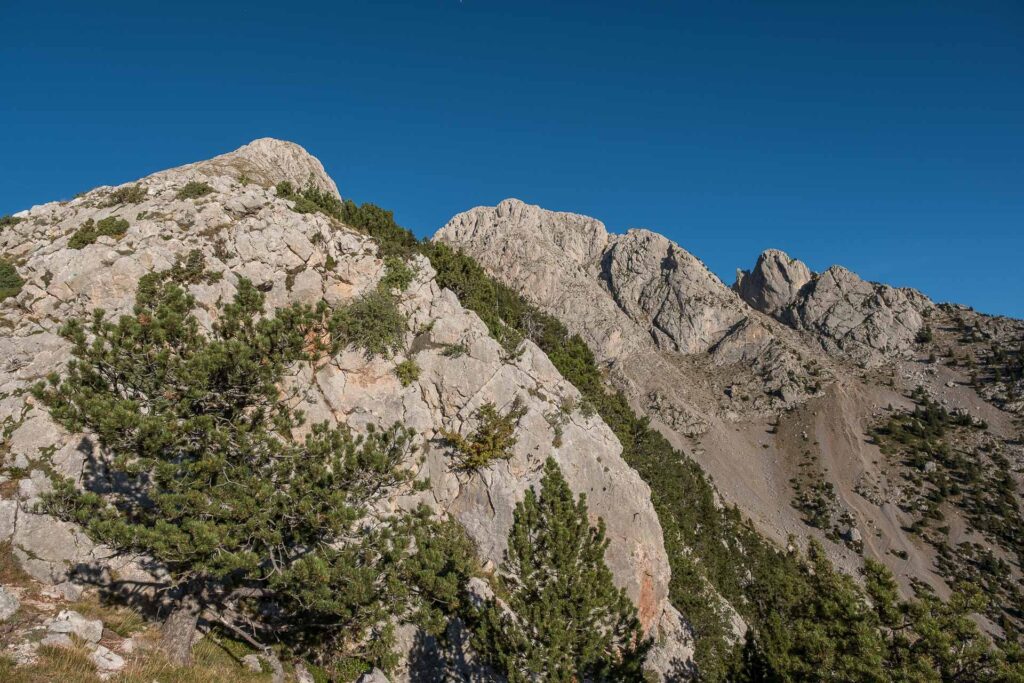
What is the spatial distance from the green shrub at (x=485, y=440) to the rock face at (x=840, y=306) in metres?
134

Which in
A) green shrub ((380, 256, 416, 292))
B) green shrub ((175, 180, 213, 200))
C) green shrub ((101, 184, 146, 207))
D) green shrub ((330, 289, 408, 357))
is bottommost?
green shrub ((330, 289, 408, 357))

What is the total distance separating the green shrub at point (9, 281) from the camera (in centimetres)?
2039

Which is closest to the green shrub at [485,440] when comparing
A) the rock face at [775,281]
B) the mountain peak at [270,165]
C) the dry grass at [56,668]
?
the dry grass at [56,668]

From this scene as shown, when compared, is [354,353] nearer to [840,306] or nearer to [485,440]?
[485,440]

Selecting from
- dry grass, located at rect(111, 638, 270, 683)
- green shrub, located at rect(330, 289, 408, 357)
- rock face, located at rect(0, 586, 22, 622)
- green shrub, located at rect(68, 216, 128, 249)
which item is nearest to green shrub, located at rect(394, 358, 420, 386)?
green shrub, located at rect(330, 289, 408, 357)

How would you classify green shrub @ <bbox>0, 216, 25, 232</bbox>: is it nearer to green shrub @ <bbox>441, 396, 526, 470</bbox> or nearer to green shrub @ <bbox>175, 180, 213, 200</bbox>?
green shrub @ <bbox>175, 180, 213, 200</bbox>

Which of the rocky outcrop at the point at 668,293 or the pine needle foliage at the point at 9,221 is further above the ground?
the rocky outcrop at the point at 668,293

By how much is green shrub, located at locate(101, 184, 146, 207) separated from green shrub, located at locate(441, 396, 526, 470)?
22466 mm

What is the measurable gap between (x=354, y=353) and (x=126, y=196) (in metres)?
17.4

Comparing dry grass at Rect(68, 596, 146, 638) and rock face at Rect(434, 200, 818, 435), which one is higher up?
rock face at Rect(434, 200, 818, 435)

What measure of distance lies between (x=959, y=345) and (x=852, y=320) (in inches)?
918

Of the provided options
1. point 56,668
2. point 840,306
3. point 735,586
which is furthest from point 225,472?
point 840,306

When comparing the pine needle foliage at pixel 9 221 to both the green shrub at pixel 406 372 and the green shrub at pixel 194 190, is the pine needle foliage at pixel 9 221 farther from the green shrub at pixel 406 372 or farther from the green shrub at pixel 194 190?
the green shrub at pixel 406 372

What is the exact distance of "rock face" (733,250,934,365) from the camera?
11962cm
